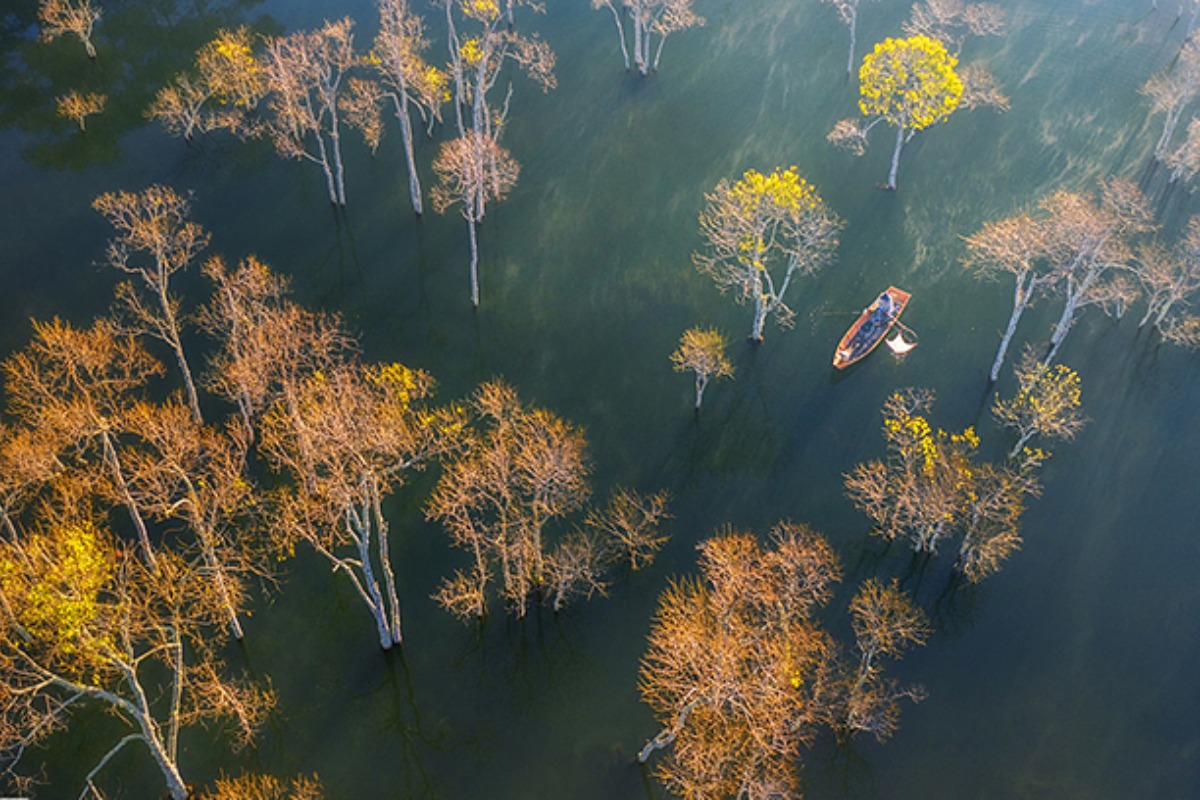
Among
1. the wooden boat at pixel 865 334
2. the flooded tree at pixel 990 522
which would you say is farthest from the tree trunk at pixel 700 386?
the flooded tree at pixel 990 522

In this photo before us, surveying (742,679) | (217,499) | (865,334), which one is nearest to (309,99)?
(217,499)

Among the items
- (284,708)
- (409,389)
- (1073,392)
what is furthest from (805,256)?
(284,708)

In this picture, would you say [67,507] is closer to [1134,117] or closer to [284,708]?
[284,708]

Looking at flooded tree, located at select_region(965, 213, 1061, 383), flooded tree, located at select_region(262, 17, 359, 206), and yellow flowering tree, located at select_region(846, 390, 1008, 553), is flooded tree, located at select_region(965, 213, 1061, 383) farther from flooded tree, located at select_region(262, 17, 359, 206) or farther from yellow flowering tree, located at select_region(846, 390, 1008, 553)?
flooded tree, located at select_region(262, 17, 359, 206)

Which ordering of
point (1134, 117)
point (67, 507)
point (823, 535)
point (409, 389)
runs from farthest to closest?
point (1134, 117) < point (409, 389) < point (823, 535) < point (67, 507)

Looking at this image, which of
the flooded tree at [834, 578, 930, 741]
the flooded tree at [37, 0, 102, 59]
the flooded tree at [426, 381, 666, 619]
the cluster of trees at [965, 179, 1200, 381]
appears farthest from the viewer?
the flooded tree at [37, 0, 102, 59]

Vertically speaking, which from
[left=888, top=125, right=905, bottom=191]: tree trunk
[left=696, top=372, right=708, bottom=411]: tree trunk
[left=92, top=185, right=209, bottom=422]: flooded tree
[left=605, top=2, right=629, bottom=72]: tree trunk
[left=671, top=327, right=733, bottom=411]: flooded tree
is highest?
[left=605, top=2, right=629, bottom=72]: tree trunk

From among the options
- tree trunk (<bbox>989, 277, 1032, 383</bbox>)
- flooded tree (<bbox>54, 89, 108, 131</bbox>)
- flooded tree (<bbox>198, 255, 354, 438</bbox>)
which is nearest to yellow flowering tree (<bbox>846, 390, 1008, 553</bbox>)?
tree trunk (<bbox>989, 277, 1032, 383</bbox>)
